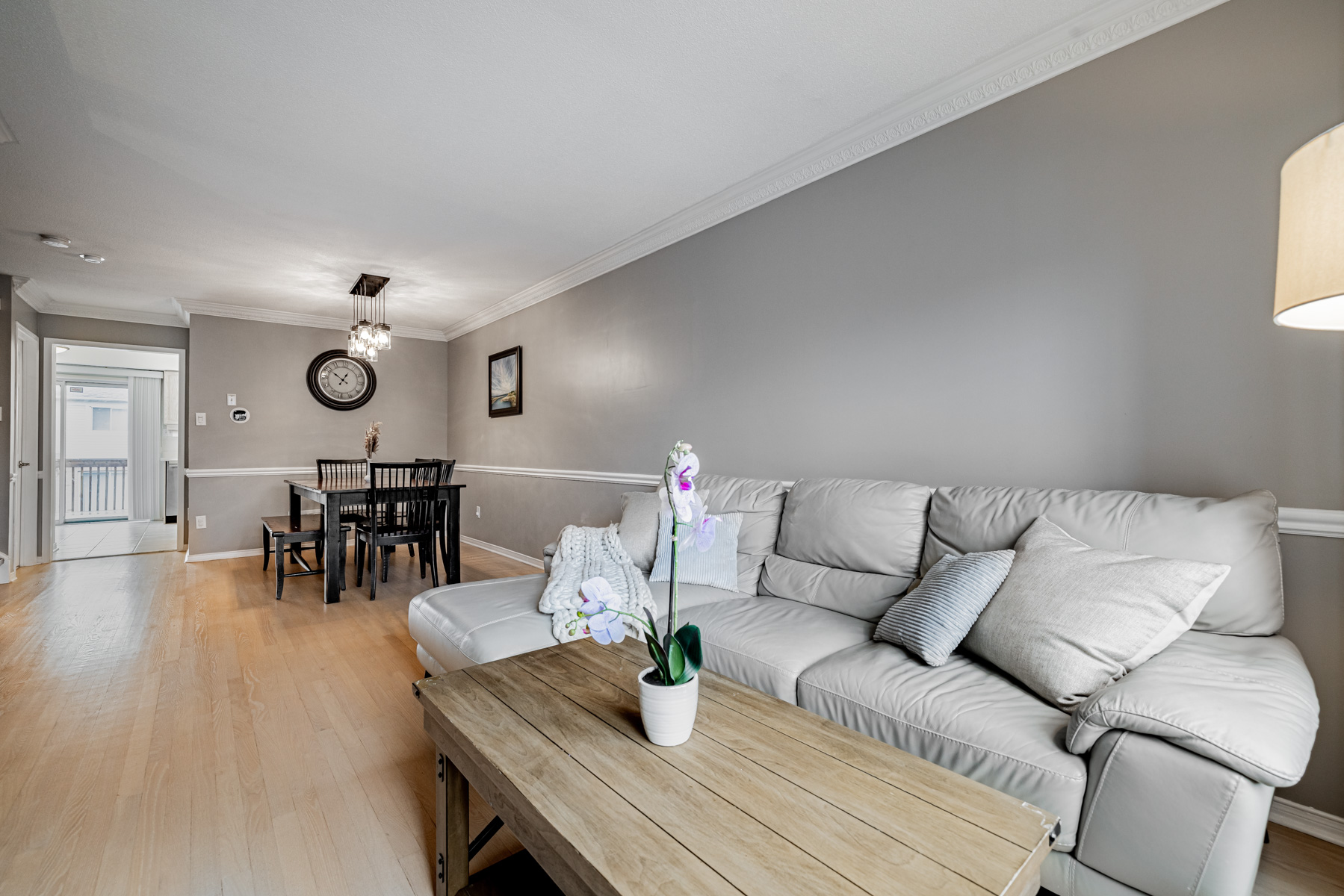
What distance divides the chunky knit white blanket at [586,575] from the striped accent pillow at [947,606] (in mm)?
846

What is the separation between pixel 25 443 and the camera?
4945 millimetres

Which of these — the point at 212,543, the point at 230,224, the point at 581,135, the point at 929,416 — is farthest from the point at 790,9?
the point at 212,543

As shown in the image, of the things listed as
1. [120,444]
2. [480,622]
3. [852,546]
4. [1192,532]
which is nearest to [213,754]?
[480,622]

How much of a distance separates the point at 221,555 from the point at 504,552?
261 centimetres

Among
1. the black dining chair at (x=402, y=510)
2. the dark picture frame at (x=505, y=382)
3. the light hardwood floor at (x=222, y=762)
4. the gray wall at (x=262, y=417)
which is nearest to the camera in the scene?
the light hardwood floor at (x=222, y=762)

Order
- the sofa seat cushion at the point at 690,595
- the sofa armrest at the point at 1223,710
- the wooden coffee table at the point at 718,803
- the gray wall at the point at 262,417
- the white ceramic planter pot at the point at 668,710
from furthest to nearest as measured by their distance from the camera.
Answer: the gray wall at the point at 262,417 < the sofa seat cushion at the point at 690,595 < the white ceramic planter pot at the point at 668,710 < the sofa armrest at the point at 1223,710 < the wooden coffee table at the point at 718,803

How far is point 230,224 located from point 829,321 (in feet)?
11.7

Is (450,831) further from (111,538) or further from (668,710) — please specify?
(111,538)

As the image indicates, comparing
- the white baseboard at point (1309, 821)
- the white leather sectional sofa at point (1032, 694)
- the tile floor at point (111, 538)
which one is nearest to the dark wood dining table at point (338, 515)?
the white leather sectional sofa at point (1032, 694)

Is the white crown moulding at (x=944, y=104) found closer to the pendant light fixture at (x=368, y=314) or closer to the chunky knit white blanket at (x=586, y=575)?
the chunky knit white blanket at (x=586, y=575)

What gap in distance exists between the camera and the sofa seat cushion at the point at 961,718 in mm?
1197

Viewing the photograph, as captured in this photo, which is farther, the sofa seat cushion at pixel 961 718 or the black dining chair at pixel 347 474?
the black dining chair at pixel 347 474

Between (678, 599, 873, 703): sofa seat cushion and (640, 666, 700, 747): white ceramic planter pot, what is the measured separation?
17.9 inches

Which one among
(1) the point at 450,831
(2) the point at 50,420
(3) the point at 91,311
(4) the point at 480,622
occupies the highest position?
(3) the point at 91,311
